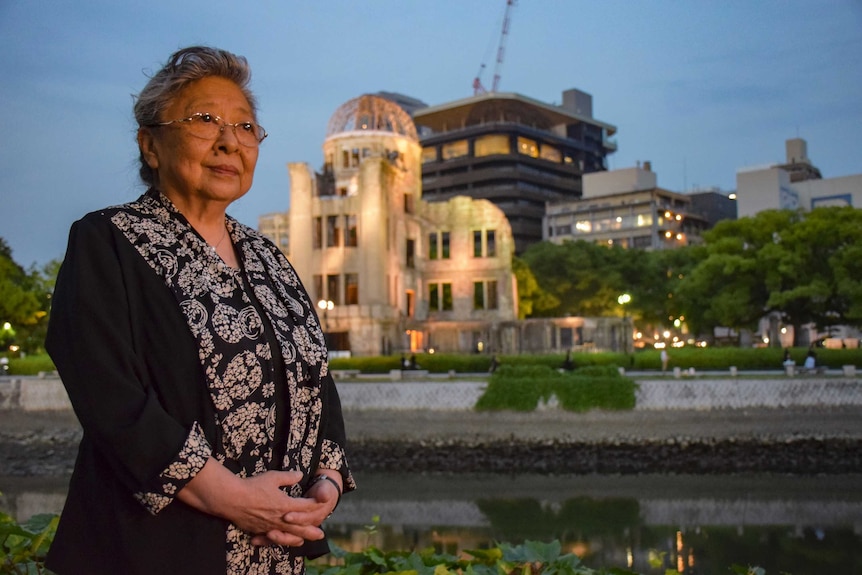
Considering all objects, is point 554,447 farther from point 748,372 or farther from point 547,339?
point 547,339

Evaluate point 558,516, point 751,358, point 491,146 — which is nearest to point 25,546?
point 558,516

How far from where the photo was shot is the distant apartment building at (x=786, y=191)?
61938mm

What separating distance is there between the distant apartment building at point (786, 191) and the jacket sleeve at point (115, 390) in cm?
6104

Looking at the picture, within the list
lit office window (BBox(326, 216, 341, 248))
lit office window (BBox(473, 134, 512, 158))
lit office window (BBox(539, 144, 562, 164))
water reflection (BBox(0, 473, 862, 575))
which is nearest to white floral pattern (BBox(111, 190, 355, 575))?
water reflection (BBox(0, 473, 862, 575))

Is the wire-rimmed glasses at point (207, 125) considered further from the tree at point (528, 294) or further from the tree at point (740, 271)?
the tree at point (528, 294)

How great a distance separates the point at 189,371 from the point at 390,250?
41.9m

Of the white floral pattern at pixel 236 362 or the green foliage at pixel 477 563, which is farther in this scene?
the green foliage at pixel 477 563

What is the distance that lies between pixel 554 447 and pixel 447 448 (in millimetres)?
3145

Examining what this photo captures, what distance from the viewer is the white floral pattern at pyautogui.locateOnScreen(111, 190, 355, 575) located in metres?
2.35

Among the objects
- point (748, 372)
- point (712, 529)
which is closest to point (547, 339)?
point (748, 372)

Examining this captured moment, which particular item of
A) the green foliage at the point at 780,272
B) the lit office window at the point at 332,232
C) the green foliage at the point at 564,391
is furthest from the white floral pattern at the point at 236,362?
the lit office window at the point at 332,232

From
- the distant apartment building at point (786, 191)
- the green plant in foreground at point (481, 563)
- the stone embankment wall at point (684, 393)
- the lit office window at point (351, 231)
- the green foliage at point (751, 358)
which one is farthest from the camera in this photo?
the distant apartment building at point (786, 191)

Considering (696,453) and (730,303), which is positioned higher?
(730,303)

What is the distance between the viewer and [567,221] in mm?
89250
